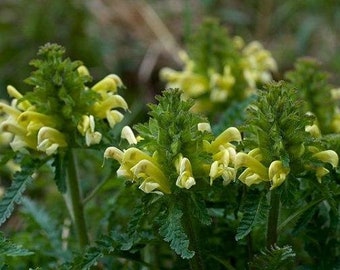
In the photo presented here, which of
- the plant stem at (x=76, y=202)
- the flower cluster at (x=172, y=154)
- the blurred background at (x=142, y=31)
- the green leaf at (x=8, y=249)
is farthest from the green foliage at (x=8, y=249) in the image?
the blurred background at (x=142, y=31)

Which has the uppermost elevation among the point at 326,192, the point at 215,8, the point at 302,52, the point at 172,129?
the point at 215,8

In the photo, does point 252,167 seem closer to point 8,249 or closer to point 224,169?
point 224,169

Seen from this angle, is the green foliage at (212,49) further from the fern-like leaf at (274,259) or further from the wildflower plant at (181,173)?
the fern-like leaf at (274,259)

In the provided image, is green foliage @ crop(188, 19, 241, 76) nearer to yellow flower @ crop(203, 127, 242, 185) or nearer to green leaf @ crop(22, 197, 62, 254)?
green leaf @ crop(22, 197, 62, 254)

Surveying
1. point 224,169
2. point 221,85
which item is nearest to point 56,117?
point 224,169

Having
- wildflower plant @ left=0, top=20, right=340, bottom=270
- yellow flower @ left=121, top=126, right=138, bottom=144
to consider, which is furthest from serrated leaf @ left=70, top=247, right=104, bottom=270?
yellow flower @ left=121, top=126, right=138, bottom=144

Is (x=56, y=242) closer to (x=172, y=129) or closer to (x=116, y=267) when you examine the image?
(x=116, y=267)

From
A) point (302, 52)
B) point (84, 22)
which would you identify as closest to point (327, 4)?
point (302, 52)
